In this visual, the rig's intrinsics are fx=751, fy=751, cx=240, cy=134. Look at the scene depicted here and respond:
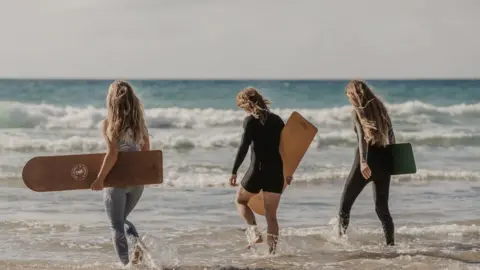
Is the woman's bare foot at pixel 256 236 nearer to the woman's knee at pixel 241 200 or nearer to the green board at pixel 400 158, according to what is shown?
the woman's knee at pixel 241 200

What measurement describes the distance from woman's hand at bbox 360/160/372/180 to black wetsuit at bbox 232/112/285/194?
2.08 feet

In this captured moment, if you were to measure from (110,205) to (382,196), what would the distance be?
2103 millimetres

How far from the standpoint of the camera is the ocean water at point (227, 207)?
221 inches

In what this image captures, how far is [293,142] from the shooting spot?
18.8 feet

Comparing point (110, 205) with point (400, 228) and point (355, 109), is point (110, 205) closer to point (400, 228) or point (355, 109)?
point (355, 109)

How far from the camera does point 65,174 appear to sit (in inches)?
192

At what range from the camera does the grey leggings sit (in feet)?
15.8

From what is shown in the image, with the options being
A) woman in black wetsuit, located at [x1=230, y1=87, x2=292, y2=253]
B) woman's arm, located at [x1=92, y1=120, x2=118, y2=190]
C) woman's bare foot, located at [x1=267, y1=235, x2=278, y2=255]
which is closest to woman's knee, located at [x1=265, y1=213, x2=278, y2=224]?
woman in black wetsuit, located at [x1=230, y1=87, x2=292, y2=253]

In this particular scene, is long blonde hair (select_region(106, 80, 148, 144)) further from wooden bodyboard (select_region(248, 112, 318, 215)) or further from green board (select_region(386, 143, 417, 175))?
green board (select_region(386, 143, 417, 175))

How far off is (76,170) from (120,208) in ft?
1.25

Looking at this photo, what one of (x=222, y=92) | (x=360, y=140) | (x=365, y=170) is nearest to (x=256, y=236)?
(x=365, y=170)

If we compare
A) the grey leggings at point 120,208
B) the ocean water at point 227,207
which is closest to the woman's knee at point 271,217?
the ocean water at point 227,207

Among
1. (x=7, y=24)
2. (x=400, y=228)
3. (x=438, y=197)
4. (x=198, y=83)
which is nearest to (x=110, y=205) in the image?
(x=400, y=228)

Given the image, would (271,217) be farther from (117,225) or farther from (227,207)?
(227,207)
